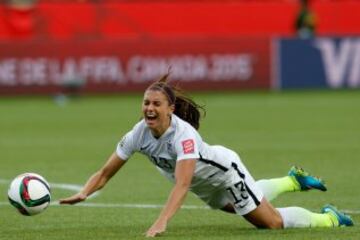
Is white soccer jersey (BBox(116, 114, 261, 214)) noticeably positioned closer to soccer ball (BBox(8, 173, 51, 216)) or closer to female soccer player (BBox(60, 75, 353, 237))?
female soccer player (BBox(60, 75, 353, 237))

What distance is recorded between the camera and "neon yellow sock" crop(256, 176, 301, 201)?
33.9 ft

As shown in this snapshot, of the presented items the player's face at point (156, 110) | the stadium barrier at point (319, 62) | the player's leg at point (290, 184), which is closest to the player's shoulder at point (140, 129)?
the player's face at point (156, 110)

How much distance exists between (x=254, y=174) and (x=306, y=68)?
1562cm

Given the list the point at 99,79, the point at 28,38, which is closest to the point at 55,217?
the point at 99,79

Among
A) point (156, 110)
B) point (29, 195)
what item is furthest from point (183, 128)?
point (29, 195)

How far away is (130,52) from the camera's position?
28.8 meters

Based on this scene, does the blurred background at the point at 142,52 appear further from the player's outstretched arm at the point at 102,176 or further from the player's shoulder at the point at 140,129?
the player's shoulder at the point at 140,129

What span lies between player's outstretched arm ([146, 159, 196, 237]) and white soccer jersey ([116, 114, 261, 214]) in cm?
7

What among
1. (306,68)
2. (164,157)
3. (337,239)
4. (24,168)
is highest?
(164,157)

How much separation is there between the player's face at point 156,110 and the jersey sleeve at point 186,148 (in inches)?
7.2

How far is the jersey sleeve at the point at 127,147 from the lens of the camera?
367 inches

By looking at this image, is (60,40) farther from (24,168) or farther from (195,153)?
(195,153)

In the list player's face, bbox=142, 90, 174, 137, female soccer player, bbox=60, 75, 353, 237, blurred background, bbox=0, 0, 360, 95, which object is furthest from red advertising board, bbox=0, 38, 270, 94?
player's face, bbox=142, 90, 174, 137

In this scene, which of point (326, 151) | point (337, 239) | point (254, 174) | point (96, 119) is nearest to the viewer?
point (337, 239)
